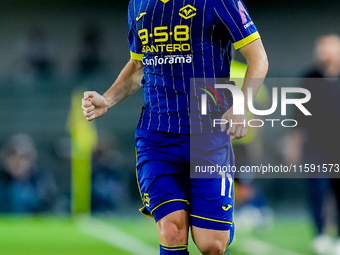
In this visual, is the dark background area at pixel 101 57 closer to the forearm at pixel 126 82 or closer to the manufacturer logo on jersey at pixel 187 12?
the forearm at pixel 126 82

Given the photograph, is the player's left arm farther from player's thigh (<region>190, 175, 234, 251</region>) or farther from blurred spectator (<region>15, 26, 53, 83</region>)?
blurred spectator (<region>15, 26, 53, 83</region>)

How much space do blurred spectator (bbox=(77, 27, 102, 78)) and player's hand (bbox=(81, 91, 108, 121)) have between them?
11.2 metres

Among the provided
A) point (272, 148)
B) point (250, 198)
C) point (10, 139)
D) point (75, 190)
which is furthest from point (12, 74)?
point (250, 198)

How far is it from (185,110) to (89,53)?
12.4 metres

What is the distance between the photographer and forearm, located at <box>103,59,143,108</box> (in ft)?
15.2

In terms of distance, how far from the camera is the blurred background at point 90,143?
9211mm

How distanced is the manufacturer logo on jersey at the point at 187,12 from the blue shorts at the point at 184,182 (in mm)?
676

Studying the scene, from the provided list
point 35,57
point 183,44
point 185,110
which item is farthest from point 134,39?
point 35,57

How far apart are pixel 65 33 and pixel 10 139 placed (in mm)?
4138

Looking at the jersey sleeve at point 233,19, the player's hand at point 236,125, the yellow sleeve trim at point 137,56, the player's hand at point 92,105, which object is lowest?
the player's hand at point 236,125

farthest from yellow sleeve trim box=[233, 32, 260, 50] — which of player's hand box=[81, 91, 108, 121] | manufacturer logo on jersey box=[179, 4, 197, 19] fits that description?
player's hand box=[81, 91, 108, 121]

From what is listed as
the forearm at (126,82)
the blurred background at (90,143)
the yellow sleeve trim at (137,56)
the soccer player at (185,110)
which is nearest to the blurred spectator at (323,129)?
the blurred background at (90,143)

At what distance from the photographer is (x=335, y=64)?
7.56m

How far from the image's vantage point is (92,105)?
439cm
